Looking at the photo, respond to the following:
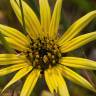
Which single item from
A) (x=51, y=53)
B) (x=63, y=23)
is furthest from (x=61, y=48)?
(x=63, y=23)

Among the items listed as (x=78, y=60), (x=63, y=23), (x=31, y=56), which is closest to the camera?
(x=78, y=60)

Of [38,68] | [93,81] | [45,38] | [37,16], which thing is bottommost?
[93,81]

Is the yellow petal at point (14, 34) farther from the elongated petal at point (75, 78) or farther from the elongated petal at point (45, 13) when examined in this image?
the elongated petal at point (75, 78)

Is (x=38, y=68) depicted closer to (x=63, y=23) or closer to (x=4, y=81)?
(x=4, y=81)

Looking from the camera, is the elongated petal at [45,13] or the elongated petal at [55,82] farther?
the elongated petal at [45,13]

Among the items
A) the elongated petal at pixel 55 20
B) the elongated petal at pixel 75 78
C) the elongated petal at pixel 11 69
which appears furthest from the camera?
the elongated petal at pixel 55 20

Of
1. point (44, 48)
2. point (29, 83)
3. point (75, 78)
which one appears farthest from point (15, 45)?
point (75, 78)

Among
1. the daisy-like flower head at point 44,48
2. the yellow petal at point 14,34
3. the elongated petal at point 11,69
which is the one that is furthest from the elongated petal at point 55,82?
the yellow petal at point 14,34
